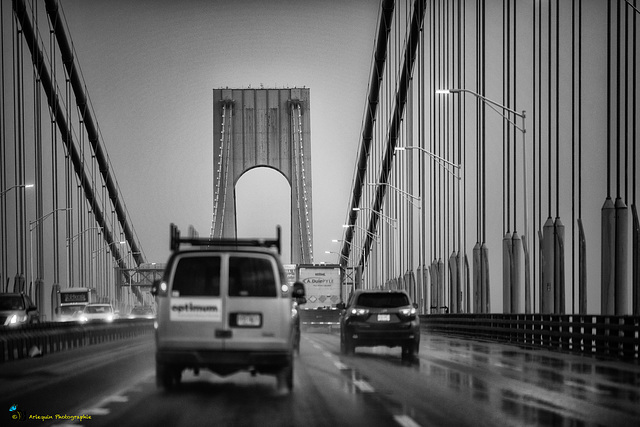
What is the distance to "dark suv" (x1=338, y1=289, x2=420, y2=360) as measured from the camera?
2442cm

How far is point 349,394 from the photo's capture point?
46.7 ft

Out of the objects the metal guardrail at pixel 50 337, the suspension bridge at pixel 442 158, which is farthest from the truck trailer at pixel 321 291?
the metal guardrail at pixel 50 337

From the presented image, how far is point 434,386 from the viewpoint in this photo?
15.6 m

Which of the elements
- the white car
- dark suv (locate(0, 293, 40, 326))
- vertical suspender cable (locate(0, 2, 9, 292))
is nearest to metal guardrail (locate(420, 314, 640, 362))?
dark suv (locate(0, 293, 40, 326))

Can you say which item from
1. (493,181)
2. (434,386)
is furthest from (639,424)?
(493,181)

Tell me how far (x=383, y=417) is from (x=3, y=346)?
12.5 meters

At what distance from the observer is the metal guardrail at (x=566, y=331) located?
2312 cm

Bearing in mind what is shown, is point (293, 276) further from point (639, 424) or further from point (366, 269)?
point (639, 424)

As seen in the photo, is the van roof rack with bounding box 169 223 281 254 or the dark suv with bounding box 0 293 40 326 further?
the dark suv with bounding box 0 293 40 326

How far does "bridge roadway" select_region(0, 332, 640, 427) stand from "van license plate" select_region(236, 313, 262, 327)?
0.85 meters

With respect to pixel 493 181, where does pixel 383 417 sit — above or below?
below

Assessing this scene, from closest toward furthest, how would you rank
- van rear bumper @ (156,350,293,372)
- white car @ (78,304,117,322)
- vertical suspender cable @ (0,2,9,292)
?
van rear bumper @ (156,350,293,372), vertical suspender cable @ (0,2,9,292), white car @ (78,304,117,322)

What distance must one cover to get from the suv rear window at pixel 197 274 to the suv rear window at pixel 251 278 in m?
0.20

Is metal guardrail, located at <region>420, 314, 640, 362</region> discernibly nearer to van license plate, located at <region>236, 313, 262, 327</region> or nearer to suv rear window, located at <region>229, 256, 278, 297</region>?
suv rear window, located at <region>229, 256, 278, 297</region>
